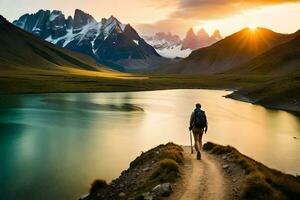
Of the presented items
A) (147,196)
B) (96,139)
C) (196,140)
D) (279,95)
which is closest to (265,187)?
(147,196)

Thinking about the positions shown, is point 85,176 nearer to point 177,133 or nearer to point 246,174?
point 246,174

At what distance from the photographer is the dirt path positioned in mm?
23062

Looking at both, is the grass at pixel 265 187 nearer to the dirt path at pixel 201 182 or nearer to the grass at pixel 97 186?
the dirt path at pixel 201 182

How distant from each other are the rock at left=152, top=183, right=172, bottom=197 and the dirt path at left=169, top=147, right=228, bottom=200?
347mm

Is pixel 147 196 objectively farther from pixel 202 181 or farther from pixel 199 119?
pixel 199 119

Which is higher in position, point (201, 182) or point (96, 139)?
point (201, 182)

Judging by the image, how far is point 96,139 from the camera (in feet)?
202

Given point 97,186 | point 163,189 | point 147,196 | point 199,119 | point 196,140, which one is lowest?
point 97,186

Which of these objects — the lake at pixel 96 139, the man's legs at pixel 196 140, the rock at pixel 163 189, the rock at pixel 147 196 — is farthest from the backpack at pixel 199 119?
the lake at pixel 96 139

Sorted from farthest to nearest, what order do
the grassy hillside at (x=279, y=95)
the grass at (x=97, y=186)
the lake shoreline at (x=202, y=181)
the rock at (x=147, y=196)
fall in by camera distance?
1. the grassy hillside at (x=279, y=95)
2. the grass at (x=97, y=186)
3. the rock at (x=147, y=196)
4. the lake shoreline at (x=202, y=181)

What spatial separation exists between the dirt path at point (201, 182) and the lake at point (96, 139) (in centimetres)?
964

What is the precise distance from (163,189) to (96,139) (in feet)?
126

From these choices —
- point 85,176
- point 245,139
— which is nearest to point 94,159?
point 85,176

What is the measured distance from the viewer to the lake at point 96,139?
3706 centimetres
